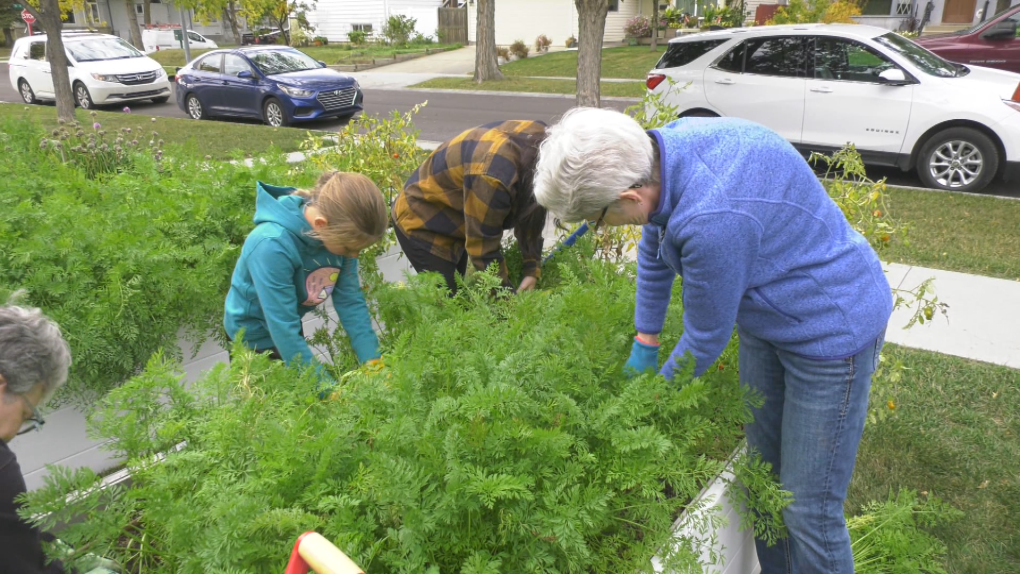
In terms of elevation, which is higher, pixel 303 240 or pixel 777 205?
pixel 777 205

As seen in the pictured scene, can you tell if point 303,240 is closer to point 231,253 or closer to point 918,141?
point 231,253

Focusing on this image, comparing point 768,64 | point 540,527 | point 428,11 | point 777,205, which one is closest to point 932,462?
point 777,205

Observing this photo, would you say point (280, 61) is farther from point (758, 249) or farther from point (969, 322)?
point (758, 249)

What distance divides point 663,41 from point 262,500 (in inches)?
1172

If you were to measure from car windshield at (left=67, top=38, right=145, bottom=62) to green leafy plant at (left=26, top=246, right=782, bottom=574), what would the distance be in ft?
A: 58.4

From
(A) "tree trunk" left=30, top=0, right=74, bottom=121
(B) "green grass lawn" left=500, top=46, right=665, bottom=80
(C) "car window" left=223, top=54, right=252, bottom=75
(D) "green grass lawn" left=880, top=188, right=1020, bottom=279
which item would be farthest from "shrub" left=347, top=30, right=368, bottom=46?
(D) "green grass lawn" left=880, top=188, right=1020, bottom=279

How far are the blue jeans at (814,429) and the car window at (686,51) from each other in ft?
27.0

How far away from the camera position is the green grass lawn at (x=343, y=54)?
28.4 meters

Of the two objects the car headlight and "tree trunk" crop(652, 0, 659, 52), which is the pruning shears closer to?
the car headlight

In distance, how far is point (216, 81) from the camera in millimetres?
14227

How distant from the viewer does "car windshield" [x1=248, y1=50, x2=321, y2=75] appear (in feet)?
46.1

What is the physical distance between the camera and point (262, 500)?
1.56 meters

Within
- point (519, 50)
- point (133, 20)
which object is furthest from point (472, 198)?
point (133, 20)

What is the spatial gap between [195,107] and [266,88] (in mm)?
2234
